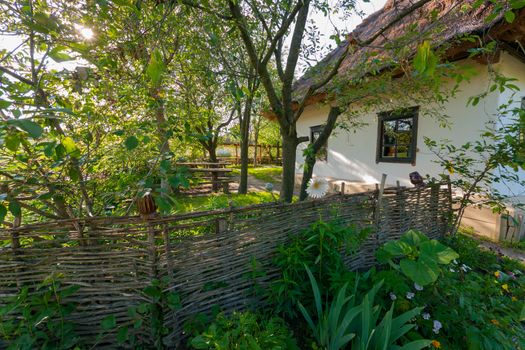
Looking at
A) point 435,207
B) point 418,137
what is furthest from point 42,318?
point 418,137

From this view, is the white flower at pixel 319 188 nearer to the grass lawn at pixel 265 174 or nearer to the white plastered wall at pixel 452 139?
the white plastered wall at pixel 452 139

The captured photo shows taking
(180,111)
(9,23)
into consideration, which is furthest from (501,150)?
(9,23)

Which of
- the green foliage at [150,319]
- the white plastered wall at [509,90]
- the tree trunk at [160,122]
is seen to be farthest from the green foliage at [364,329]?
the white plastered wall at [509,90]

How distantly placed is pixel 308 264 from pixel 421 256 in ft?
2.54

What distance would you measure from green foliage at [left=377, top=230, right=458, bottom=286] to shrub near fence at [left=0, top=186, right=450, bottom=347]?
646 millimetres

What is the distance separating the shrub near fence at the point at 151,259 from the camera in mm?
1362

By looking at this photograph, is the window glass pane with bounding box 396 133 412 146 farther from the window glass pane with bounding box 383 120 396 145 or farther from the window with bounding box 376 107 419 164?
the window glass pane with bounding box 383 120 396 145

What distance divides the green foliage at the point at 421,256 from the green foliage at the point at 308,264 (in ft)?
1.17

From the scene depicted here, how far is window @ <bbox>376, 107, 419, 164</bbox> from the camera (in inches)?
193

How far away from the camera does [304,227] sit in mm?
2021

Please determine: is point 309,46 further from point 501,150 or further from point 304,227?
point 501,150

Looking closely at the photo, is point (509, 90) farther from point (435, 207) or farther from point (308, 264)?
point (308, 264)

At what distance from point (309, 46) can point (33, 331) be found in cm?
361

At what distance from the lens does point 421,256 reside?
160 cm
